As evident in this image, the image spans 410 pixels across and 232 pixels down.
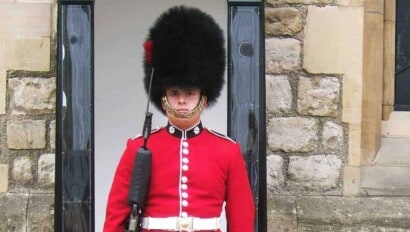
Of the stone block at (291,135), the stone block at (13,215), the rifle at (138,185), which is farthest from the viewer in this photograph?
the stone block at (291,135)

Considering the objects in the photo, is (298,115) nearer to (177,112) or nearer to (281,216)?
(281,216)

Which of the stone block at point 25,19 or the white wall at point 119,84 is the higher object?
the stone block at point 25,19

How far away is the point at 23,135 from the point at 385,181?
1.86 metres

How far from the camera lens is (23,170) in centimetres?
338

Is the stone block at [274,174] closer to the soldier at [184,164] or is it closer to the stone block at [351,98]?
the stone block at [351,98]

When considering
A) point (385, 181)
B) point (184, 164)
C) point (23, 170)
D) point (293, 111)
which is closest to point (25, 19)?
point (23, 170)

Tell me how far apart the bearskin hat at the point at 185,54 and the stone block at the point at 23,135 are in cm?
129

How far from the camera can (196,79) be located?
2137mm

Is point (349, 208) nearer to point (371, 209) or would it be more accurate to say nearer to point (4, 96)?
point (371, 209)

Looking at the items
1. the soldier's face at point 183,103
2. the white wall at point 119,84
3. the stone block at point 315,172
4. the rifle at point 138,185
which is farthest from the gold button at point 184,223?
the stone block at point 315,172

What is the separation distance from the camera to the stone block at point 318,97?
3.41m

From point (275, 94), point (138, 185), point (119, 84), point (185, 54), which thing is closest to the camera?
point (138, 185)

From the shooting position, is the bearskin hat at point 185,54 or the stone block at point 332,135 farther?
the stone block at point 332,135

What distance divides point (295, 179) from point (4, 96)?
1529 mm
